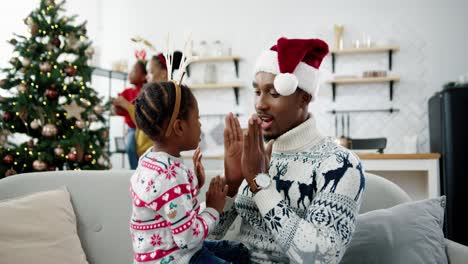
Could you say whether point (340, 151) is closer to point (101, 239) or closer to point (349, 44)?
point (101, 239)

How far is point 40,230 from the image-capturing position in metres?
1.68

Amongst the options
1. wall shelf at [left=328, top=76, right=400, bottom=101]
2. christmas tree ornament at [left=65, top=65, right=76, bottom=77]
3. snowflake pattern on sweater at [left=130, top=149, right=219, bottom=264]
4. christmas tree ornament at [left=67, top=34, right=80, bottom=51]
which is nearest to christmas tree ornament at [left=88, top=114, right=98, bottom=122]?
christmas tree ornament at [left=65, top=65, right=76, bottom=77]

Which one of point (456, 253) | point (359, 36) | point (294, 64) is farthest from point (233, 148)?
point (359, 36)

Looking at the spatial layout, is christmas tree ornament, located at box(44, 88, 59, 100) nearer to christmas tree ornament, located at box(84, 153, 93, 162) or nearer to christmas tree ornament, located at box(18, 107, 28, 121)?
christmas tree ornament, located at box(18, 107, 28, 121)

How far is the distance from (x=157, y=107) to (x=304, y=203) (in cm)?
49

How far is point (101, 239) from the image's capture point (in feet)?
6.13

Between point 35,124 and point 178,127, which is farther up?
point 35,124

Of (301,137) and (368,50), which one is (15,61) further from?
(368,50)

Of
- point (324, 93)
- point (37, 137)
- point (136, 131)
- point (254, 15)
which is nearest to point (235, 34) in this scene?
point (254, 15)

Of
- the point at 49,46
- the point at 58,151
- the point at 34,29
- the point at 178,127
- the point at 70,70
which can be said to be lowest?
the point at 58,151

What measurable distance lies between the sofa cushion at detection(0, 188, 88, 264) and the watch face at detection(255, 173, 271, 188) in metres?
0.93

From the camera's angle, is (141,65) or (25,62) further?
(141,65)

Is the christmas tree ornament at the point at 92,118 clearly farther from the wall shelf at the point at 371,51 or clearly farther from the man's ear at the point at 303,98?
the man's ear at the point at 303,98

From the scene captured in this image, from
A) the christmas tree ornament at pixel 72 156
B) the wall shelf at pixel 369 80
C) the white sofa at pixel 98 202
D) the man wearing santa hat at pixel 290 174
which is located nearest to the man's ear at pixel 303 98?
the man wearing santa hat at pixel 290 174
